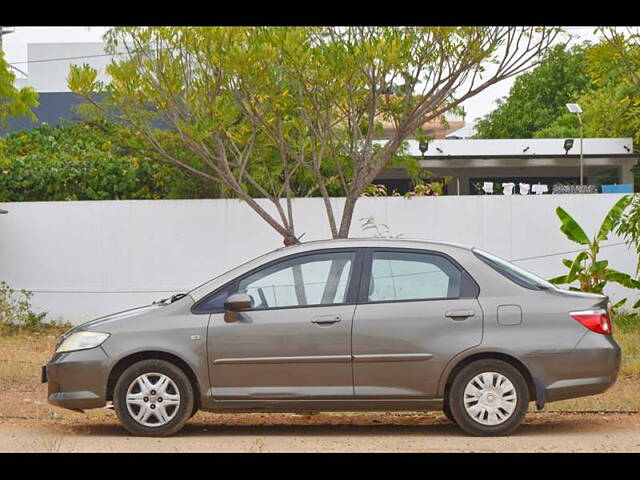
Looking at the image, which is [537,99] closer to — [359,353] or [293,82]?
[293,82]

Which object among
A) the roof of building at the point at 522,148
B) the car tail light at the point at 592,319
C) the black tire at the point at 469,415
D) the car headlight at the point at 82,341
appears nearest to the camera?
the black tire at the point at 469,415

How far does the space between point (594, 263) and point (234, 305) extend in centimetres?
966

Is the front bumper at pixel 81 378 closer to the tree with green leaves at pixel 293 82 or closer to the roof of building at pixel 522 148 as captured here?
the tree with green leaves at pixel 293 82

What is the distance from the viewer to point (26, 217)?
19.1 meters

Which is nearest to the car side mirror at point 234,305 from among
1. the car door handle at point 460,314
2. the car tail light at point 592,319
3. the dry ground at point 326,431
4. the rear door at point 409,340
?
the rear door at point 409,340

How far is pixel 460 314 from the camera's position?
9.02 m

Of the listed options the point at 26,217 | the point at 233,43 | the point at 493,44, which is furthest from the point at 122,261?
the point at 493,44

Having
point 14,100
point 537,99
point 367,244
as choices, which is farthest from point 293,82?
point 537,99

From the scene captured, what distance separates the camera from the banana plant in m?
17.2

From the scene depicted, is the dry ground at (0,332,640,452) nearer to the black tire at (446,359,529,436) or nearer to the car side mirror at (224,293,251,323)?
the black tire at (446,359,529,436)

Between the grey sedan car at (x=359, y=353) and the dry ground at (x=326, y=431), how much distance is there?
10.7 inches

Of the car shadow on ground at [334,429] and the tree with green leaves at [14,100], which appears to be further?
the tree with green leaves at [14,100]

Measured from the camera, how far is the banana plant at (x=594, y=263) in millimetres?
17219

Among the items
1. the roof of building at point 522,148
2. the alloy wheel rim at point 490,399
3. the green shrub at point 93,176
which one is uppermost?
the roof of building at point 522,148
